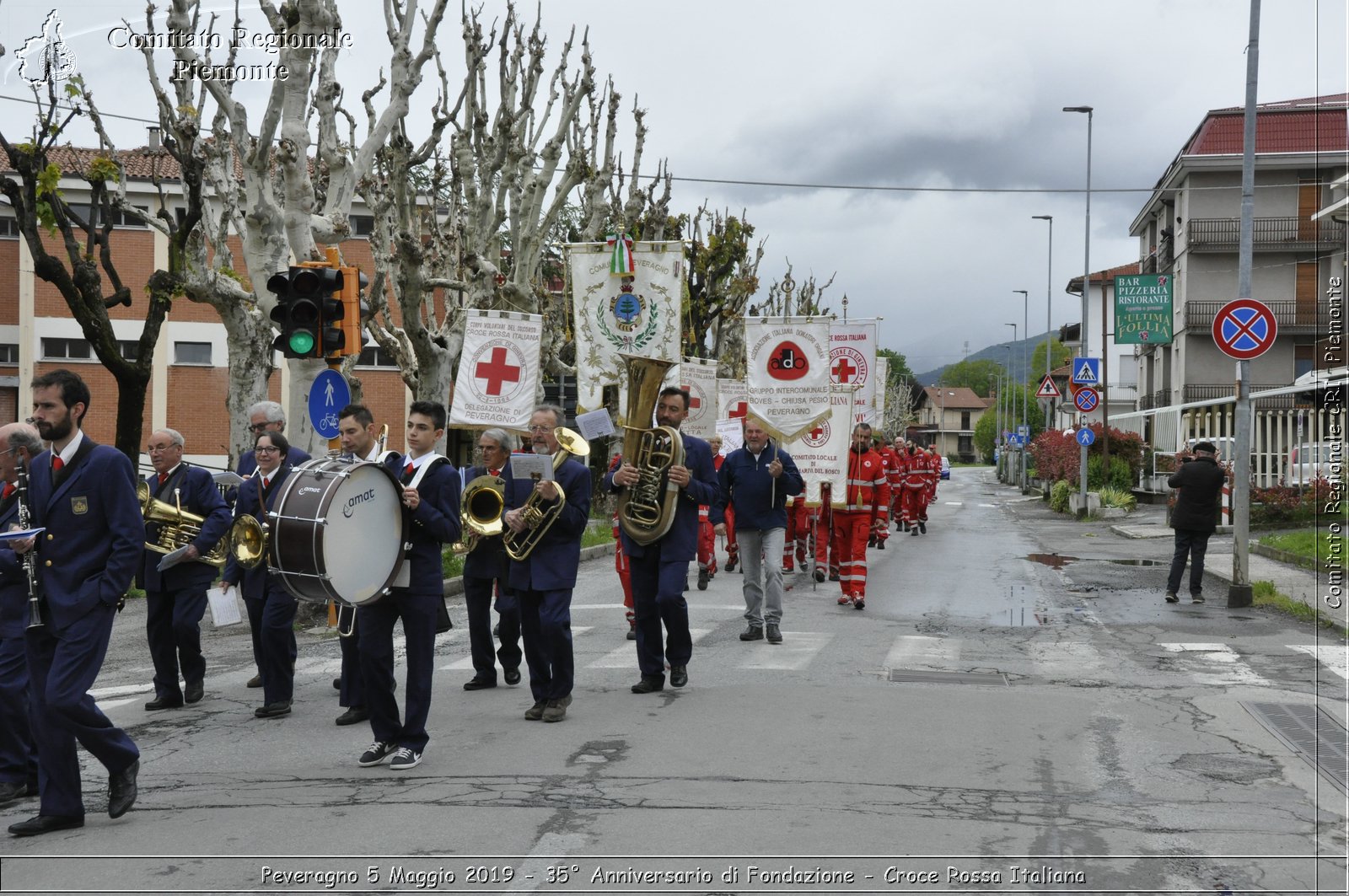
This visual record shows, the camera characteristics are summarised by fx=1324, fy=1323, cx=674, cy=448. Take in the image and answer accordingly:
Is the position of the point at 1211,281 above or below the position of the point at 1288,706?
above

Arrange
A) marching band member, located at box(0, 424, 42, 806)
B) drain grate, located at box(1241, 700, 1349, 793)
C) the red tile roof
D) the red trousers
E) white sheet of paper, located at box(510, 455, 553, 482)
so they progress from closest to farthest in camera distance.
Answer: marching band member, located at box(0, 424, 42, 806)
drain grate, located at box(1241, 700, 1349, 793)
white sheet of paper, located at box(510, 455, 553, 482)
the red trousers
the red tile roof

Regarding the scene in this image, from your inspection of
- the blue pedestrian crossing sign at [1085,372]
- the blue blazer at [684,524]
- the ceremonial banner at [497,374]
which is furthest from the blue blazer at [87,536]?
the blue pedestrian crossing sign at [1085,372]

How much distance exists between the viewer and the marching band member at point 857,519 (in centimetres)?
1464

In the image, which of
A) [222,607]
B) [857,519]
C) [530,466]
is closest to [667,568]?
[530,466]

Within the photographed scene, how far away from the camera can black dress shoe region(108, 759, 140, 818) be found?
6254 millimetres

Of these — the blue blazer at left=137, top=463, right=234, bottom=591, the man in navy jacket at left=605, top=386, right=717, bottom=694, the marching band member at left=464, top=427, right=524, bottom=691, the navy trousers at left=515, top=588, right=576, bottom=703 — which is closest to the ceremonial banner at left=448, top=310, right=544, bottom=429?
the marching band member at left=464, top=427, right=524, bottom=691

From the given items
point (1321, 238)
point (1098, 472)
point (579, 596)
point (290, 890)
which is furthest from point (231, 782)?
point (1321, 238)

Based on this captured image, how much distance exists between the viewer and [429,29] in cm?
1691

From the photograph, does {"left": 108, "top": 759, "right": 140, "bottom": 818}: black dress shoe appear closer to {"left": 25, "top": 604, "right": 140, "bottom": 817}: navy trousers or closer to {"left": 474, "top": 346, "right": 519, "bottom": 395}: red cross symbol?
{"left": 25, "top": 604, "right": 140, "bottom": 817}: navy trousers

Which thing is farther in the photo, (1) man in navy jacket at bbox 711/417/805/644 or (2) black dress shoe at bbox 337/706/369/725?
(1) man in navy jacket at bbox 711/417/805/644

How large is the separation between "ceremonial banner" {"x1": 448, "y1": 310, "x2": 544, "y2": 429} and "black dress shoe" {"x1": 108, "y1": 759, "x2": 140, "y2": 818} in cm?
921

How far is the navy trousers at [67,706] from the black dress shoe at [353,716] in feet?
7.59

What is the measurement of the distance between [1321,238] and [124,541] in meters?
45.7

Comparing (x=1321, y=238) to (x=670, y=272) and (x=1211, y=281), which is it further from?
(x=670, y=272)
